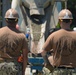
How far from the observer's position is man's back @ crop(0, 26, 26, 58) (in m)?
7.71

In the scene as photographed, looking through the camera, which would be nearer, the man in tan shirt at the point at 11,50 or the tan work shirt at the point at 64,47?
the tan work shirt at the point at 64,47

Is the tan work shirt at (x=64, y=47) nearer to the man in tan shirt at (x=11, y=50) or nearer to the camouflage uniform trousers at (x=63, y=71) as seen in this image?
A: the camouflage uniform trousers at (x=63, y=71)

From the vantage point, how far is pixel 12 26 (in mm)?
7836

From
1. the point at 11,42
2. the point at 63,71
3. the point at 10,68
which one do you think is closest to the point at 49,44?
the point at 63,71

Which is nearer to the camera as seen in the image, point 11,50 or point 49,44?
point 49,44

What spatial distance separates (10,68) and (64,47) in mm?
1016

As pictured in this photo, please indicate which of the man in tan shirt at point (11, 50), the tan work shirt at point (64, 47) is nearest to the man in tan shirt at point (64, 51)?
the tan work shirt at point (64, 47)

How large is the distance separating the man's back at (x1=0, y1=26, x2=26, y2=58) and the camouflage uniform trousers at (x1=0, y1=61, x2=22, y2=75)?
0.52ft

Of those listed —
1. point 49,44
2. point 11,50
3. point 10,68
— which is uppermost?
point 49,44

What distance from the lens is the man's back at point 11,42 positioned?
25.3ft

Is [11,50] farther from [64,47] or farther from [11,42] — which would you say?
[64,47]

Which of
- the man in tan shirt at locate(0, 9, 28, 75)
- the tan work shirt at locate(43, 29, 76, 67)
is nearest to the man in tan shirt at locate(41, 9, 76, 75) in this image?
the tan work shirt at locate(43, 29, 76, 67)

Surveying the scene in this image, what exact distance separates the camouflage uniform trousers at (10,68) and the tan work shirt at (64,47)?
27.8 inches

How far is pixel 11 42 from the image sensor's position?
770 centimetres
